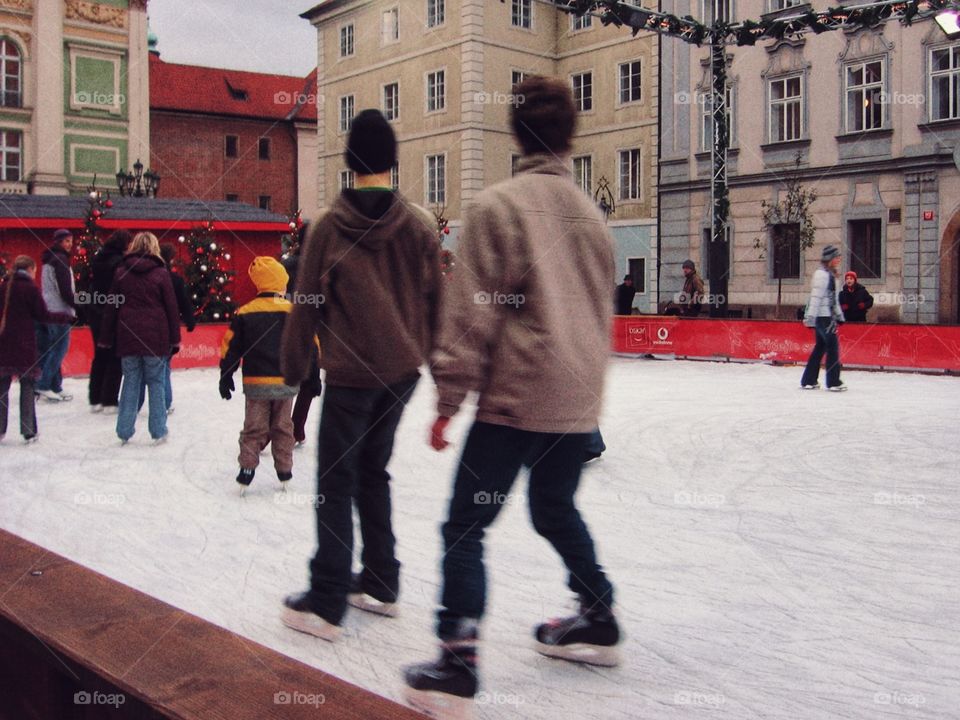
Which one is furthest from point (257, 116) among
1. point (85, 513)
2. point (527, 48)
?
point (85, 513)

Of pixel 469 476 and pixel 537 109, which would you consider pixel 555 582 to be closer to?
pixel 469 476

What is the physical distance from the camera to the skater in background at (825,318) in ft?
43.4

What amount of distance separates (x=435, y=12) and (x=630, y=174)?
8833mm

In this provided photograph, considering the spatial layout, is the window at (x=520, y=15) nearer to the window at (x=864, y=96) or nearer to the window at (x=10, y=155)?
the window at (x=864, y=96)

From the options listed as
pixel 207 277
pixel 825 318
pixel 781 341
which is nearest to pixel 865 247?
pixel 781 341

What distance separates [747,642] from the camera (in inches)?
145

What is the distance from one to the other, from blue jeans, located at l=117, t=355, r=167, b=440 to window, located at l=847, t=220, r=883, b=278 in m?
20.8

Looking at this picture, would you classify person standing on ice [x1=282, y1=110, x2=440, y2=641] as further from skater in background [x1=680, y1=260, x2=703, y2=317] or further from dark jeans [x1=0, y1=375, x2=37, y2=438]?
skater in background [x1=680, y1=260, x2=703, y2=317]

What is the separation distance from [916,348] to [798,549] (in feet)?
39.3

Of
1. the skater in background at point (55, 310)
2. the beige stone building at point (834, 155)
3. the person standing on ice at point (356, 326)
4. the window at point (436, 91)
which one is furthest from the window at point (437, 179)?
the person standing on ice at point (356, 326)

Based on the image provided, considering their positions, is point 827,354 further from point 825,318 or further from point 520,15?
point 520,15

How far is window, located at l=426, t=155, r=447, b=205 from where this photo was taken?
116 ft

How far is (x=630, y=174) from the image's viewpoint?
1312 inches

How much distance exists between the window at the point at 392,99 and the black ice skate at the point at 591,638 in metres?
34.4
